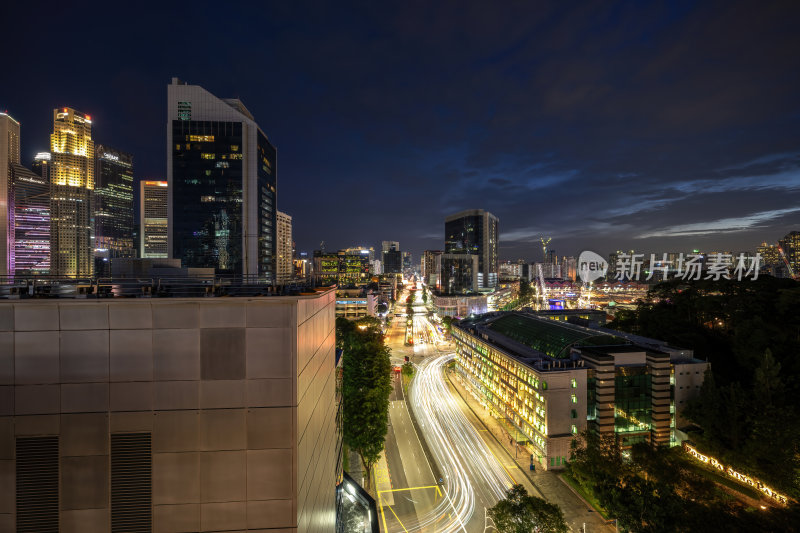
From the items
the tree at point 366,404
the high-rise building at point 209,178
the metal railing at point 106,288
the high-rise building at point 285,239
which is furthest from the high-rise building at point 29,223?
the metal railing at point 106,288

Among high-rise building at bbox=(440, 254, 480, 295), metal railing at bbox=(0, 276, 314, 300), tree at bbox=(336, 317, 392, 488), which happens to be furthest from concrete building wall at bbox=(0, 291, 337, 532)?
high-rise building at bbox=(440, 254, 480, 295)

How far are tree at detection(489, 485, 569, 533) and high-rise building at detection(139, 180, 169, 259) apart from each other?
145 meters

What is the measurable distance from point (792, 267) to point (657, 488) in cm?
17701

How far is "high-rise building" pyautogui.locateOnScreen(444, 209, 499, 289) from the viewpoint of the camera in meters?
175

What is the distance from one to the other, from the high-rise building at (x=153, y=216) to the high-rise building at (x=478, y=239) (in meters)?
135

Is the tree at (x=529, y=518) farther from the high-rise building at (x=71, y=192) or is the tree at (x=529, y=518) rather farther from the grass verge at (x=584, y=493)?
the high-rise building at (x=71, y=192)

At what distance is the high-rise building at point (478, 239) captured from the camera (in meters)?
175

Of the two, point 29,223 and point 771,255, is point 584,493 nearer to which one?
point 29,223

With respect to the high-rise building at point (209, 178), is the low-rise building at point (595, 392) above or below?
below

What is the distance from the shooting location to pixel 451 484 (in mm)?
31312

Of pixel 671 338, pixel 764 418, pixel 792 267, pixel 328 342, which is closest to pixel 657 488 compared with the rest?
pixel 764 418

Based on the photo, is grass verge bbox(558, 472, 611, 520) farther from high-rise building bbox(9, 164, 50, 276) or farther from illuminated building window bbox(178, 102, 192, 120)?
high-rise building bbox(9, 164, 50, 276)

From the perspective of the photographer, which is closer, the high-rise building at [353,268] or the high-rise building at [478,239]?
the high-rise building at [478,239]

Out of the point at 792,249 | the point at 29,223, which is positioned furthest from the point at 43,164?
the point at 792,249
